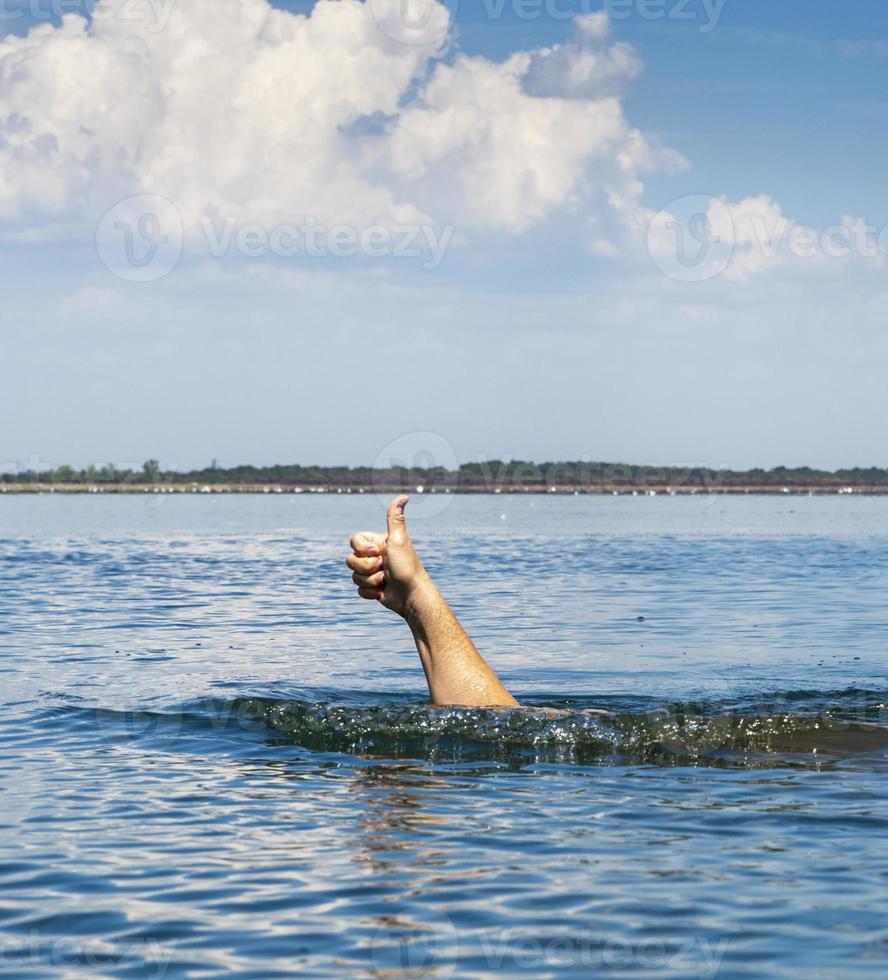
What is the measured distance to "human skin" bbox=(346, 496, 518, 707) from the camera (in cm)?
1098

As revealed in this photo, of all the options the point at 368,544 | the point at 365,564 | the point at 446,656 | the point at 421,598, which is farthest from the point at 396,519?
the point at 446,656

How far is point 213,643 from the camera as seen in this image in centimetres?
2075

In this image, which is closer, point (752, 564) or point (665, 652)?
point (665, 652)

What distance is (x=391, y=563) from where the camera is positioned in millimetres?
10961

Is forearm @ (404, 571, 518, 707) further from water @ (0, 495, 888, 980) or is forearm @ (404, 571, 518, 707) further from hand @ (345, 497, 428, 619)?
water @ (0, 495, 888, 980)

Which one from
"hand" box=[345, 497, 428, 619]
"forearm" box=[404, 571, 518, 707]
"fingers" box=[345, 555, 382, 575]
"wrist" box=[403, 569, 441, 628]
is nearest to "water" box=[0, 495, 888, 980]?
"forearm" box=[404, 571, 518, 707]

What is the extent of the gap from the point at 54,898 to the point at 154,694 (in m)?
7.75

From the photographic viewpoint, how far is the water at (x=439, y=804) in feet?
22.0

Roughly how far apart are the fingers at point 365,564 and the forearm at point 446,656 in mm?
378

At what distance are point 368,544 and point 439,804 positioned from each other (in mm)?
2415

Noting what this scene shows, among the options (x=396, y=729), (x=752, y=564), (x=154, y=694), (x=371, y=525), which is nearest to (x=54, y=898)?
(x=396, y=729)

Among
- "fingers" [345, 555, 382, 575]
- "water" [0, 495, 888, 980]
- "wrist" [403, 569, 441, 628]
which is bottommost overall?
"water" [0, 495, 888, 980]

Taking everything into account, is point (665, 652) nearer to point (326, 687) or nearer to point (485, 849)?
point (326, 687)

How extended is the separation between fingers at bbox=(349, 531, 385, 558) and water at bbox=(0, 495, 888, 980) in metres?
1.67
